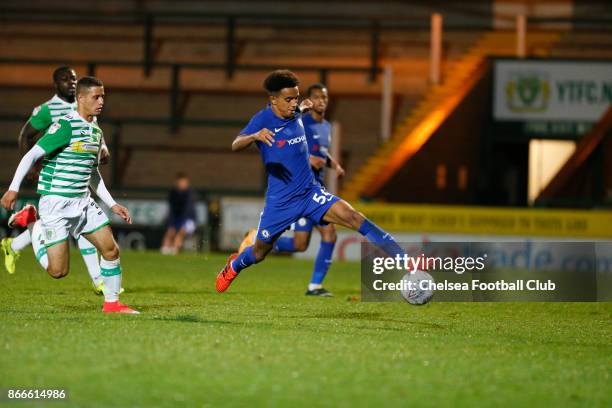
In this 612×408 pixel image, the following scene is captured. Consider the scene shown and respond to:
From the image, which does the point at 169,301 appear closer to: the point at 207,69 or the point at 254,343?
the point at 254,343

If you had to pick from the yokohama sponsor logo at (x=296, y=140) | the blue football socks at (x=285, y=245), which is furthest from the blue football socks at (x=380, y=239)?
the blue football socks at (x=285, y=245)

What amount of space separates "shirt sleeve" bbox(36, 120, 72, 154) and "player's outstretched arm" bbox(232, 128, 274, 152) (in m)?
1.35

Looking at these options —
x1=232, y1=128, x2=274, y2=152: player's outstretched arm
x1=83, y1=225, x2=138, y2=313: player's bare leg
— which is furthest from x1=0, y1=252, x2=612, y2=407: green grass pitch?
x1=232, y1=128, x2=274, y2=152: player's outstretched arm

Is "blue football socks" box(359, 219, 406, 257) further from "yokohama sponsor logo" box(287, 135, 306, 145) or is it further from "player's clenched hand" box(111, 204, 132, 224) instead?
"player's clenched hand" box(111, 204, 132, 224)

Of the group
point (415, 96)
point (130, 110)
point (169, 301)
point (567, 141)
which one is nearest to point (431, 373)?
point (169, 301)

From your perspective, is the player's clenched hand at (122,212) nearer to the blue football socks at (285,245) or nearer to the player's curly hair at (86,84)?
the player's curly hair at (86,84)

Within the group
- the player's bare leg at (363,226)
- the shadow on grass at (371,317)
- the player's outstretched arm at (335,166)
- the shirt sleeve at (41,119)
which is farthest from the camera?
the player's outstretched arm at (335,166)

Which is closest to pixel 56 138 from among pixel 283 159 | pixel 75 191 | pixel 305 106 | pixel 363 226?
pixel 75 191

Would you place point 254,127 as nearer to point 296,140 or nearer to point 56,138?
point 296,140

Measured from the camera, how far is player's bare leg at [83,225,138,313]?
9242mm

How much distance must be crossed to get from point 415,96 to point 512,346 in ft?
65.8

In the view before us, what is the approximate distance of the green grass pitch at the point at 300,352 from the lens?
19.5 ft

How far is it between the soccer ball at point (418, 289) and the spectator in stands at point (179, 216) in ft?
45.0

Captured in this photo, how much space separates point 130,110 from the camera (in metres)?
29.2
